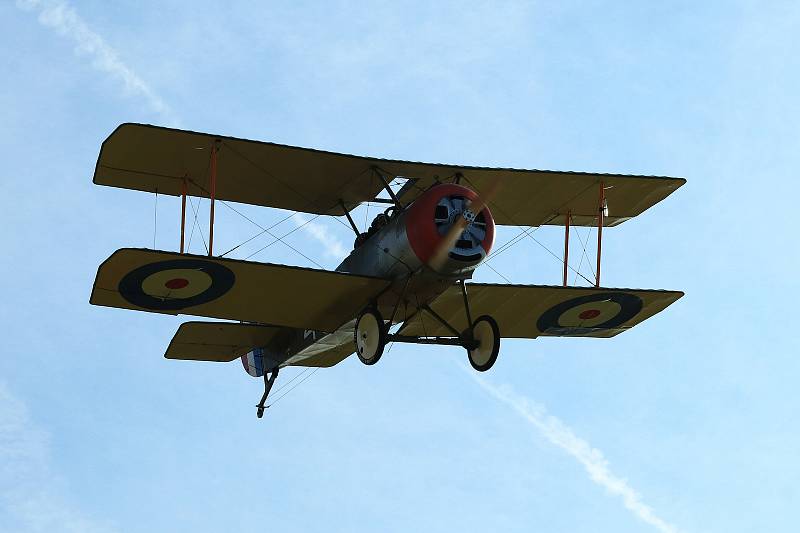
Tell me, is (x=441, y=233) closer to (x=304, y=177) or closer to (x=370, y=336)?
(x=370, y=336)

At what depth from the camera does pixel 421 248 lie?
16.1 m

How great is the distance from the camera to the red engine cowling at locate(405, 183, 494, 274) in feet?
52.4

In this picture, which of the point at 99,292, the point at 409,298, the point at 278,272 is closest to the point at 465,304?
the point at 409,298

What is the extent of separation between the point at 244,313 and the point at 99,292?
5.63 feet

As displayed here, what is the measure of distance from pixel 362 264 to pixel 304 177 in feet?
4.81

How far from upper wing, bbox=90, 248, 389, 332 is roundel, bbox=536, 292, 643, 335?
119 inches

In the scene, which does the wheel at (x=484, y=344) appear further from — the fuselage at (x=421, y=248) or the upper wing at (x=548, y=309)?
the upper wing at (x=548, y=309)

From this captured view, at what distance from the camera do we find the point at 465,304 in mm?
16953

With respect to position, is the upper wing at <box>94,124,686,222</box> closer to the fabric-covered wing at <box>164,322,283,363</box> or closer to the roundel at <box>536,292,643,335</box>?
the roundel at <box>536,292,643,335</box>

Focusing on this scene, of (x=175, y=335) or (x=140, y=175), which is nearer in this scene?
(x=140, y=175)

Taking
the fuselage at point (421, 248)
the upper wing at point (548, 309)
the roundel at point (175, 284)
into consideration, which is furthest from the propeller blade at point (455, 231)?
the roundel at point (175, 284)

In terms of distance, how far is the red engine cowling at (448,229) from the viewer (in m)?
16.0

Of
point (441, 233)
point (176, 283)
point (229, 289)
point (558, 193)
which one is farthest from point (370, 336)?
point (558, 193)

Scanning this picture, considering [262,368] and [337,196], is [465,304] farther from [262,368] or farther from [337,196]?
[262,368]
